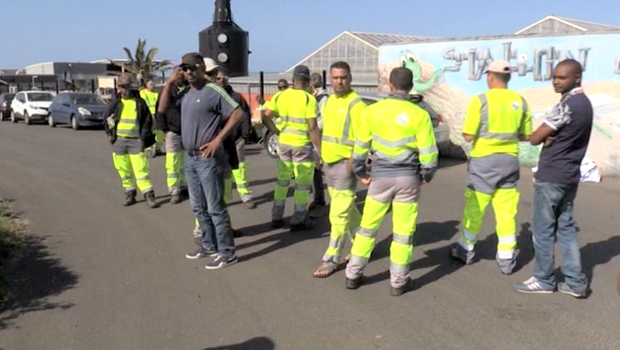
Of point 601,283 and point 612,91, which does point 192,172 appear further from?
point 612,91

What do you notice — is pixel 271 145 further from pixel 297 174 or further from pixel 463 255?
pixel 463 255

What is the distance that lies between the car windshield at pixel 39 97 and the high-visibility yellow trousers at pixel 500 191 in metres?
24.8

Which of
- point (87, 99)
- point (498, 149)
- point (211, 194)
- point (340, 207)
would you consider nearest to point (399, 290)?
point (340, 207)

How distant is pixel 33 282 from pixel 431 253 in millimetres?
3827

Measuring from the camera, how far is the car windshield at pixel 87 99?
2278 cm

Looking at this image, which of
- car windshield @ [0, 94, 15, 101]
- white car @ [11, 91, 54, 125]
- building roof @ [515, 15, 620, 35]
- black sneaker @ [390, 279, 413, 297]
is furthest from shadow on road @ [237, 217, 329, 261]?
car windshield @ [0, 94, 15, 101]

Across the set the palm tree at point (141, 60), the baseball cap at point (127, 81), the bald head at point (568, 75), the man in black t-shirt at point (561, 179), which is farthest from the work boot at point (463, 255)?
the palm tree at point (141, 60)

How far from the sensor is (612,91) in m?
10.2

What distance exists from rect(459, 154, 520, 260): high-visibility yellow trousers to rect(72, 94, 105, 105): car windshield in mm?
20357

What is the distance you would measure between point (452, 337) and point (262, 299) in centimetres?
157

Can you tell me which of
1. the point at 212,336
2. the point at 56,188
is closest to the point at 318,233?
the point at 212,336

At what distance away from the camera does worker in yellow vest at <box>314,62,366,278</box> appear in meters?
5.27

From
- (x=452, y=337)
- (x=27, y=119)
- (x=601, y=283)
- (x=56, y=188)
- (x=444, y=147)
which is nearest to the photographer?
(x=452, y=337)

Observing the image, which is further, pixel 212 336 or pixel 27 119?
pixel 27 119
